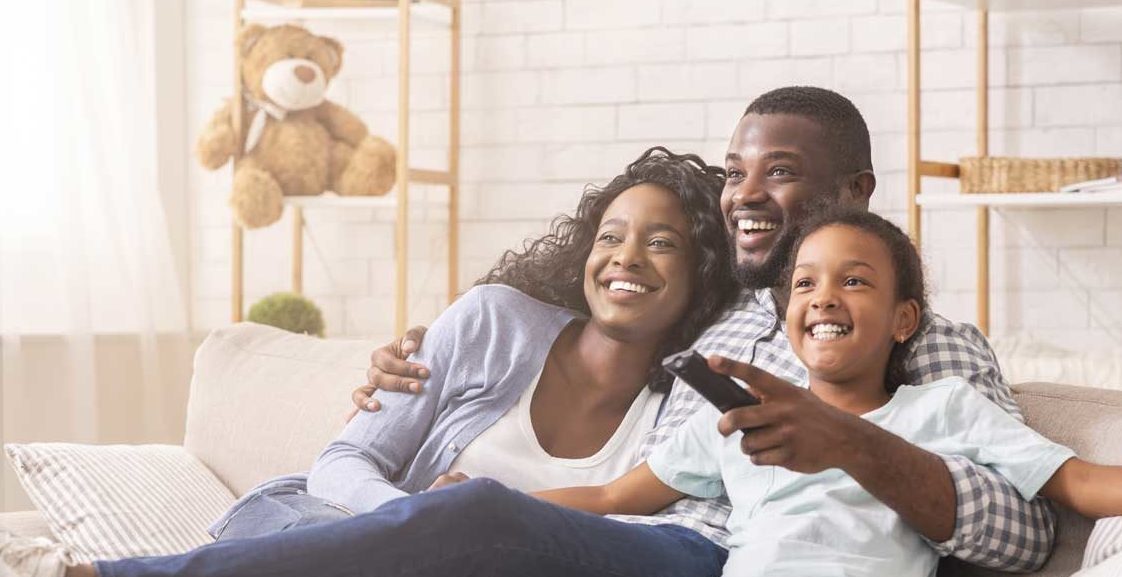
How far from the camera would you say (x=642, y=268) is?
213 centimetres

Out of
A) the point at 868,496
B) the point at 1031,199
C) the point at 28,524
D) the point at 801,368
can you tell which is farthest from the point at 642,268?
the point at 1031,199

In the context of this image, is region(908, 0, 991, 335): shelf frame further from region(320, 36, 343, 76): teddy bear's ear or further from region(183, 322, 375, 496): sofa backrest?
region(320, 36, 343, 76): teddy bear's ear

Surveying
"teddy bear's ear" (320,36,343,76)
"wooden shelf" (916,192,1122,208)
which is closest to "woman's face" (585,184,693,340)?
"wooden shelf" (916,192,1122,208)

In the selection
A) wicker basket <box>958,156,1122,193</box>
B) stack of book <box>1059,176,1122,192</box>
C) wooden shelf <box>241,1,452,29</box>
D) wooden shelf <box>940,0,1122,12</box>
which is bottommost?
stack of book <box>1059,176,1122,192</box>

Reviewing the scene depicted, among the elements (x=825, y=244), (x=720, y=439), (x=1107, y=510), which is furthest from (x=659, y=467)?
(x=1107, y=510)

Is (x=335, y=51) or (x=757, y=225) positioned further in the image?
(x=335, y=51)

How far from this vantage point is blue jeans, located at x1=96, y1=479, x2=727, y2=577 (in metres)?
1.54

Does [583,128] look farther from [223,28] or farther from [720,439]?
[720,439]

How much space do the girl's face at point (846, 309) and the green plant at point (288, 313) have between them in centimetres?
203

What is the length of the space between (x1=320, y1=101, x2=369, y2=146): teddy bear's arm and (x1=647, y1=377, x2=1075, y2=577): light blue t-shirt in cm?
209

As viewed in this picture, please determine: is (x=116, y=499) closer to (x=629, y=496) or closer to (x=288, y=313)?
(x=629, y=496)

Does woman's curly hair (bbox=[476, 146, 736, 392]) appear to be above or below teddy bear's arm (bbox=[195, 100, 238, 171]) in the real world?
below

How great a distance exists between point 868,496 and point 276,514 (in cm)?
76

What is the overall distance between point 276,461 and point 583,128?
1.61 m
